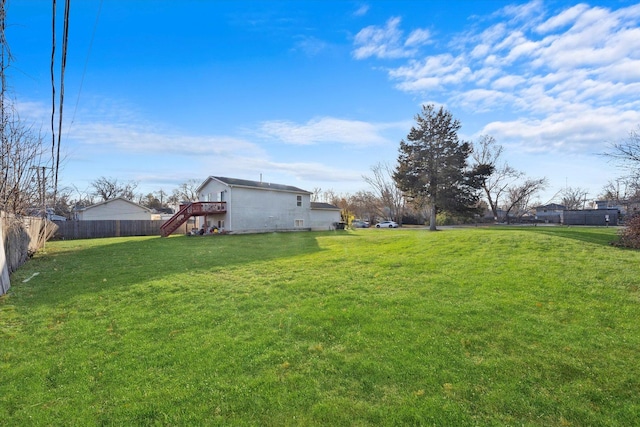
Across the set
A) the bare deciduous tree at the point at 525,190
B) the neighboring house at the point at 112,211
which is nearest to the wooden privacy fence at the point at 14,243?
the neighboring house at the point at 112,211

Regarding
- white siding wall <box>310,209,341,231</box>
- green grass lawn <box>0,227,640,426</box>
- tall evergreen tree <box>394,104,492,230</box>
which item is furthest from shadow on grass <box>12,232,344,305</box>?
white siding wall <box>310,209,341,231</box>

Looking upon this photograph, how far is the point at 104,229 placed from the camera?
27203 mm

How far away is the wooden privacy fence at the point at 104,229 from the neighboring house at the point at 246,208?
5.08m

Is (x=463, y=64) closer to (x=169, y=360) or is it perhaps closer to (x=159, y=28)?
(x=159, y=28)

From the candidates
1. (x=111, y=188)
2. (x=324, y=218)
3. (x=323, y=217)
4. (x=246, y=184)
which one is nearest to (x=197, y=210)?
(x=246, y=184)

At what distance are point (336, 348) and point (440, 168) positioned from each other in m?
24.4

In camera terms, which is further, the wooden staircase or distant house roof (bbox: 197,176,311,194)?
distant house roof (bbox: 197,176,311,194)

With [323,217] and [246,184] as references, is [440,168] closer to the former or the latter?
[323,217]

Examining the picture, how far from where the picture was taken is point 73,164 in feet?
40.2

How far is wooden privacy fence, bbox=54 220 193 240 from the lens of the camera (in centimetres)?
2516

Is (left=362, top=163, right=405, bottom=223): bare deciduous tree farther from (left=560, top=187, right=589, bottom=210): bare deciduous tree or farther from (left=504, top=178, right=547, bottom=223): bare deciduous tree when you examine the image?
(left=560, top=187, right=589, bottom=210): bare deciduous tree

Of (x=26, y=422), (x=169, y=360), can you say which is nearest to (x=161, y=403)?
(x=169, y=360)

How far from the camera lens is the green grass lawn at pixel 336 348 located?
309 centimetres

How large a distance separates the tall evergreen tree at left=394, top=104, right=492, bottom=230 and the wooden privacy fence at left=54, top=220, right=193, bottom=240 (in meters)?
24.1
